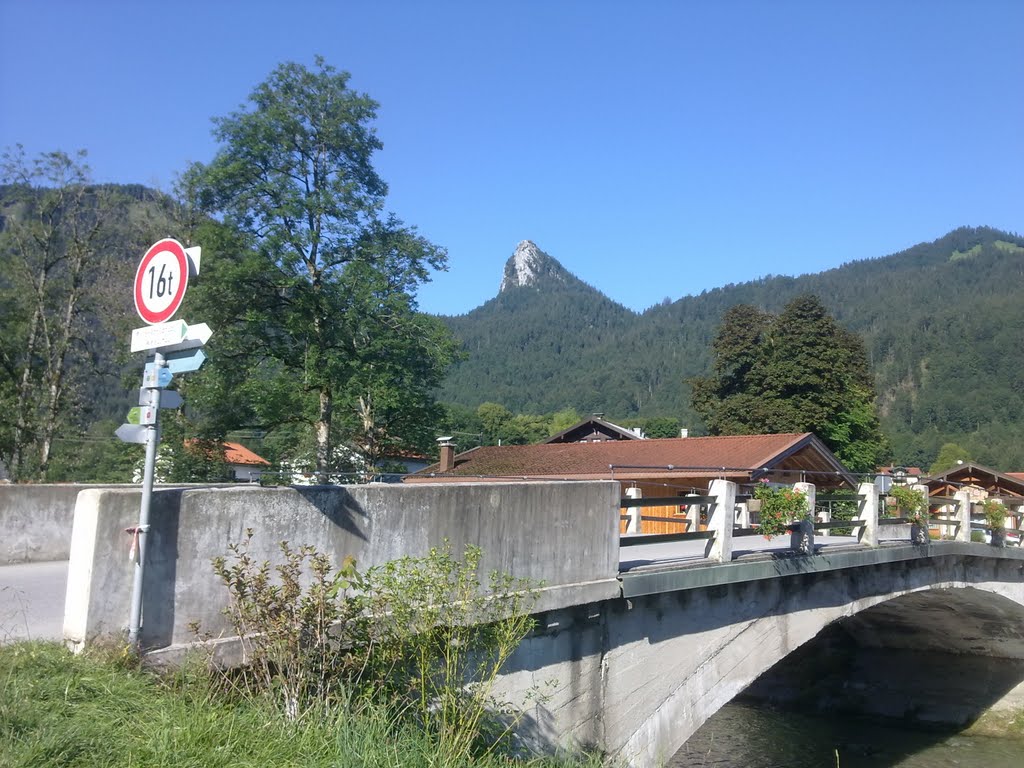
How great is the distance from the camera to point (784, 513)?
10.8 metres

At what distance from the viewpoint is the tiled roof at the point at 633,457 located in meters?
26.5

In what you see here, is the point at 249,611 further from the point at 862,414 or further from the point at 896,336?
the point at 896,336

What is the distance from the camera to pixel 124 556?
5281 millimetres

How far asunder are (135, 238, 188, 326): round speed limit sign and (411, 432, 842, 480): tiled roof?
64.0ft

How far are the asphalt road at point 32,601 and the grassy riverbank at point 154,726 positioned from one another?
721 millimetres

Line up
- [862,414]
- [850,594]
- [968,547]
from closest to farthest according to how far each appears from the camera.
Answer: [850,594]
[968,547]
[862,414]

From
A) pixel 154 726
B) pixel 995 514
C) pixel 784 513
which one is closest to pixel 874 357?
pixel 995 514

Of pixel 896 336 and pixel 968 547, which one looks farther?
pixel 896 336

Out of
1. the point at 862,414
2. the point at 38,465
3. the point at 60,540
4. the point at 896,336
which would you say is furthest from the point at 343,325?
the point at 896,336

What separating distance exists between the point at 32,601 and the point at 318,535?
244 cm

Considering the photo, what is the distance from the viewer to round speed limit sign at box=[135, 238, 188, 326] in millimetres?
5520

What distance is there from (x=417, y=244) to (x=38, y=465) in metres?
13.4

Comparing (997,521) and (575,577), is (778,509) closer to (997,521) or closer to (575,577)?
(575,577)

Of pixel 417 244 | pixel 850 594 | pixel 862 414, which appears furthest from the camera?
pixel 862 414
